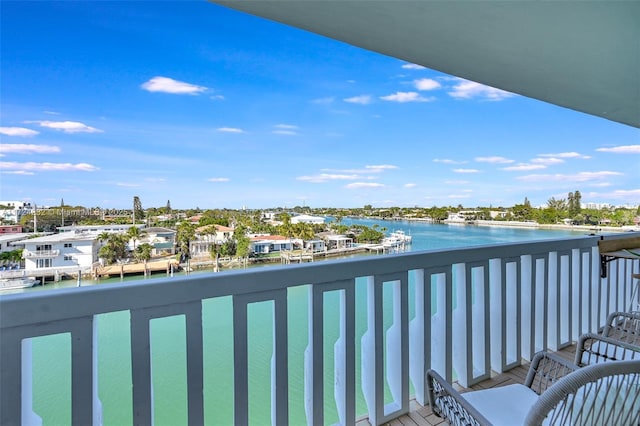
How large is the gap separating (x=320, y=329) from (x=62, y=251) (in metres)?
1.55

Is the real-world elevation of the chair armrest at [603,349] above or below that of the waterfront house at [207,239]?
below

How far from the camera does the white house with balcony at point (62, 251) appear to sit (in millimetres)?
1576

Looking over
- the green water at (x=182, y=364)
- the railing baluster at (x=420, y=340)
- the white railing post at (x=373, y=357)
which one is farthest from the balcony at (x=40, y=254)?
the railing baluster at (x=420, y=340)

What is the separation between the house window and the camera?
5.11 ft

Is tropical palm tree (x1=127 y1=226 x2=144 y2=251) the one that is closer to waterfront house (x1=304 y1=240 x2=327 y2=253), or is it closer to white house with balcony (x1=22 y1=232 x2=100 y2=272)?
white house with balcony (x1=22 y1=232 x2=100 y2=272)

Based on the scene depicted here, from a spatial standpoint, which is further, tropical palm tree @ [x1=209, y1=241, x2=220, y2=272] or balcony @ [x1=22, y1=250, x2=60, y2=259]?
tropical palm tree @ [x1=209, y1=241, x2=220, y2=272]

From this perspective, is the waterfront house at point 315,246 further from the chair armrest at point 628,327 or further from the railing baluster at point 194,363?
the chair armrest at point 628,327

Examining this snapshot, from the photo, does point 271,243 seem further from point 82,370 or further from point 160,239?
point 82,370

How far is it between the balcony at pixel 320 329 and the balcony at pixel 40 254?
0.75 m

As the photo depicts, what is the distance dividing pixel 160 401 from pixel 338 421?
92cm

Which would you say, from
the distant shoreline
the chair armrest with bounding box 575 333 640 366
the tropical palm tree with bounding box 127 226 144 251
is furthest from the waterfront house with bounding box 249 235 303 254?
the distant shoreline

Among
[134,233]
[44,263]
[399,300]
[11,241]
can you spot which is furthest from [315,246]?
[11,241]

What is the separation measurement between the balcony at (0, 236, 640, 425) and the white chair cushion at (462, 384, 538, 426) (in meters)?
0.49

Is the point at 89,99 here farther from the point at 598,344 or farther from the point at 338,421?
the point at 598,344
